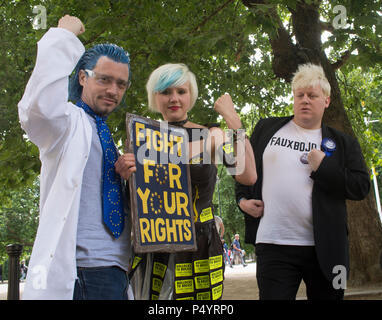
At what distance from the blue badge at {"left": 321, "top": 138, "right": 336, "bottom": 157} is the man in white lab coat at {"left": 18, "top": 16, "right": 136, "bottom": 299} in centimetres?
150

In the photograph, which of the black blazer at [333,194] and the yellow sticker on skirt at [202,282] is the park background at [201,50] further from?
the yellow sticker on skirt at [202,282]

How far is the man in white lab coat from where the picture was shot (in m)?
1.79

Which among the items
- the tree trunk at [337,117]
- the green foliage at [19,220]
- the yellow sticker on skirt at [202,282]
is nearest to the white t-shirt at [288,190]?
the yellow sticker on skirt at [202,282]

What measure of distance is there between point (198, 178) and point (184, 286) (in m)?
0.60

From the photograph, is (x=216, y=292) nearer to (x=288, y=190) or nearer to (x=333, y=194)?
(x=288, y=190)

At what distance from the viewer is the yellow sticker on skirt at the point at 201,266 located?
8.60 feet

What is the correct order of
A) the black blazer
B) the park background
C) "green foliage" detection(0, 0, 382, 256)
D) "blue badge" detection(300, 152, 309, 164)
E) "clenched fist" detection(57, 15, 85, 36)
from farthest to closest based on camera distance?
the park background, "green foliage" detection(0, 0, 382, 256), "blue badge" detection(300, 152, 309, 164), the black blazer, "clenched fist" detection(57, 15, 85, 36)

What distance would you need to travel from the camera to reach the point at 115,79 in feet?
7.31

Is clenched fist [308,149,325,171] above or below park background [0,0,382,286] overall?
below

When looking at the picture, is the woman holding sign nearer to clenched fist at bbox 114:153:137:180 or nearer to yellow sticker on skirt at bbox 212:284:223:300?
yellow sticker on skirt at bbox 212:284:223:300

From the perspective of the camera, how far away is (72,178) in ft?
6.26

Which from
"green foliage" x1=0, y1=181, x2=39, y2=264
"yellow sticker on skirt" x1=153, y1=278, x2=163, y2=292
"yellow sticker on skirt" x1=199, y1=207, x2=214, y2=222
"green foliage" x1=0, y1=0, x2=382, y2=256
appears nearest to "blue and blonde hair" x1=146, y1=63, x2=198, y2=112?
"yellow sticker on skirt" x1=199, y1=207, x2=214, y2=222

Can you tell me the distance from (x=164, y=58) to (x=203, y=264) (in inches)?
195

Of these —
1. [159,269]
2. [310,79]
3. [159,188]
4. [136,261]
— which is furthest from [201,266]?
[310,79]
